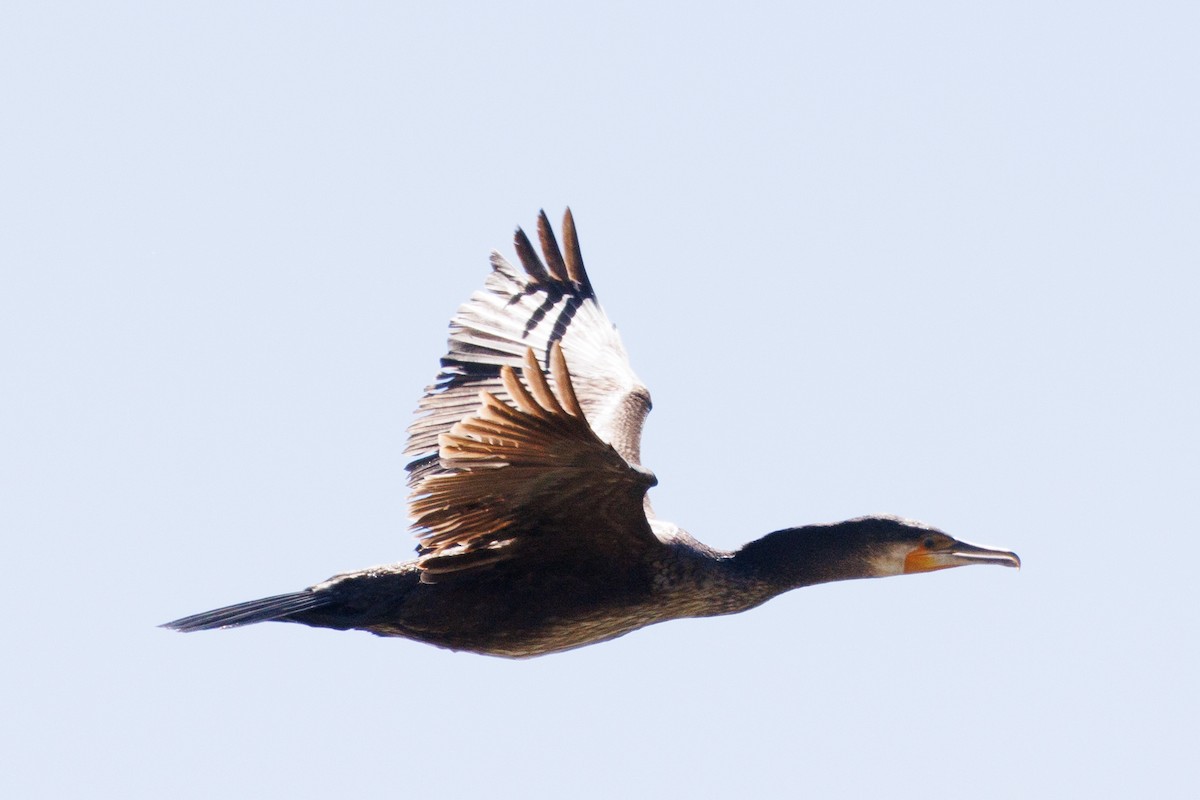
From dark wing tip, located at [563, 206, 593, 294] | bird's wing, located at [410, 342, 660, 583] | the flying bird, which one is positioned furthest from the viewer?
Result: dark wing tip, located at [563, 206, 593, 294]

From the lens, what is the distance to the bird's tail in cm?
694

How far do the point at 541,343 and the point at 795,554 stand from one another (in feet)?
7.21

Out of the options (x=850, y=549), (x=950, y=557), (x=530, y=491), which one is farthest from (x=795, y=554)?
(x=530, y=491)

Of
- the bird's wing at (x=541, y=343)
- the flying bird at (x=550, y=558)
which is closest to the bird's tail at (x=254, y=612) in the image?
the flying bird at (x=550, y=558)

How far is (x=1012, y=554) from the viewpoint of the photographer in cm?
727

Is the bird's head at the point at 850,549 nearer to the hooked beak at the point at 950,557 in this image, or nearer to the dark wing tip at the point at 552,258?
the hooked beak at the point at 950,557

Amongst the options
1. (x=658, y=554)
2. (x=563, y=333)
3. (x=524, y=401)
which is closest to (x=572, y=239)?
(x=563, y=333)

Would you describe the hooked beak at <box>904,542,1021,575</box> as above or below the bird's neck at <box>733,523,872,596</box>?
below

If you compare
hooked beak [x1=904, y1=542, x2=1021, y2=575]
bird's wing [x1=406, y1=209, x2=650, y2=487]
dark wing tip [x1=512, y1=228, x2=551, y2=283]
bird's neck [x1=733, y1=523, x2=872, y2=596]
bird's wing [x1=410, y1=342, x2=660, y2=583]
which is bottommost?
hooked beak [x1=904, y1=542, x2=1021, y2=575]

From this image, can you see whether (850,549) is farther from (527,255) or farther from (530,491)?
(527,255)

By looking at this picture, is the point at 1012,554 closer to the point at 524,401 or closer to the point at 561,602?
the point at 561,602

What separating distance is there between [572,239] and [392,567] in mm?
2269

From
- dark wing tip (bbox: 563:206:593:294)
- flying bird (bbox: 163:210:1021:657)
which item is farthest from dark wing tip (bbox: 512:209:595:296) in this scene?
flying bird (bbox: 163:210:1021:657)

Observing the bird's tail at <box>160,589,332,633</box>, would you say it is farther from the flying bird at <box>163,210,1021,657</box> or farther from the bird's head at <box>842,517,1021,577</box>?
the bird's head at <box>842,517,1021,577</box>
